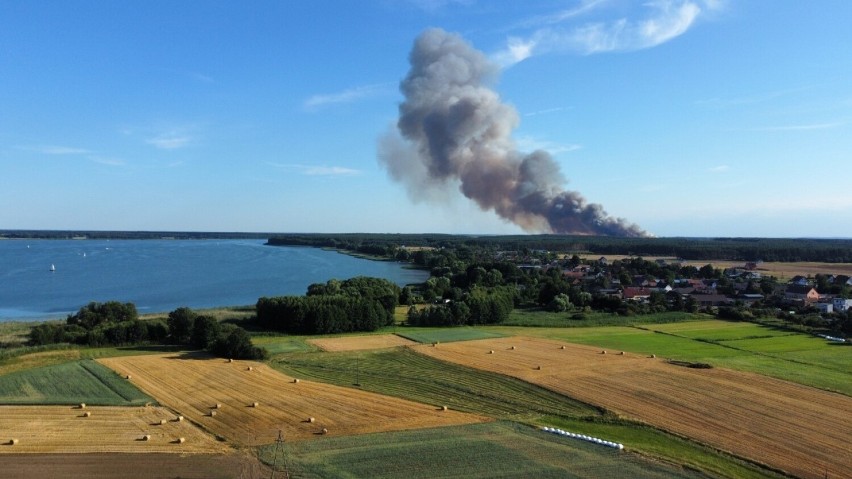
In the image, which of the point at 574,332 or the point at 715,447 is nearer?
the point at 715,447

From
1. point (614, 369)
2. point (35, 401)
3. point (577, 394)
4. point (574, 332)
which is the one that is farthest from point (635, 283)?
point (35, 401)

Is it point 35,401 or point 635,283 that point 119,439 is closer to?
point 35,401

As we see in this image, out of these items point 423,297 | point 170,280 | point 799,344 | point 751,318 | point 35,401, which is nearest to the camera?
point 35,401

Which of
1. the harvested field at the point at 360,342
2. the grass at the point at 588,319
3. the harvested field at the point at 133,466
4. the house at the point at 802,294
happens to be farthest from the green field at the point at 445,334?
the house at the point at 802,294

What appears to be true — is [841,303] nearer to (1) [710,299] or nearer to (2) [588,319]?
(1) [710,299]

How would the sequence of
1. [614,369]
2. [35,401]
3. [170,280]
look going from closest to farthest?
1. [35,401]
2. [614,369]
3. [170,280]

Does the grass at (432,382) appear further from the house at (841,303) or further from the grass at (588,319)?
the house at (841,303)
